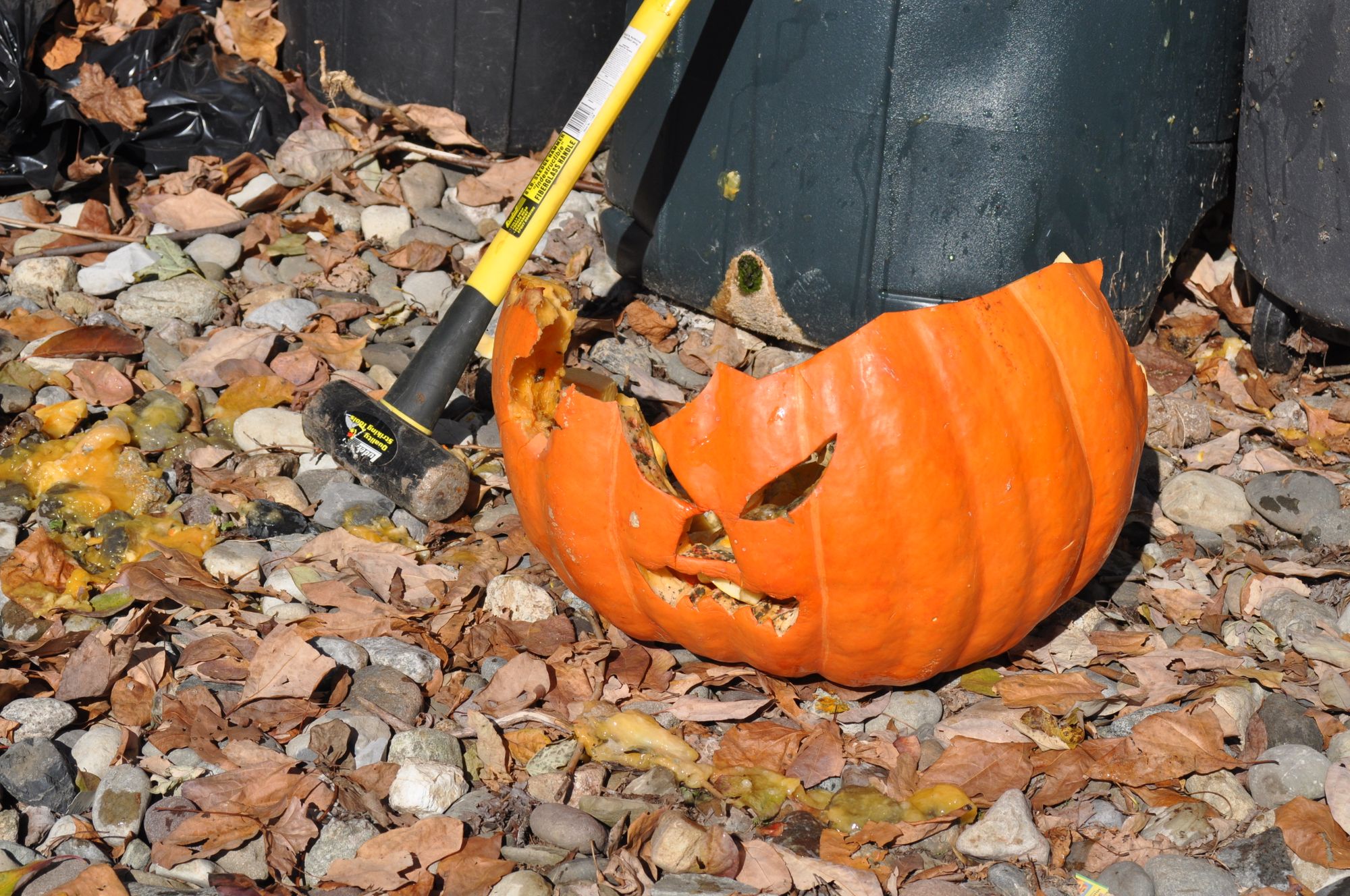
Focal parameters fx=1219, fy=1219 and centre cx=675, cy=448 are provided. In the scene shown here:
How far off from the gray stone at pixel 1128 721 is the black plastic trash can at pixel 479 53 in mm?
2865

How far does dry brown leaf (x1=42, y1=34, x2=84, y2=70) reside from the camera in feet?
13.9

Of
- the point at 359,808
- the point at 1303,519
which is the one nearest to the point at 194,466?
the point at 359,808

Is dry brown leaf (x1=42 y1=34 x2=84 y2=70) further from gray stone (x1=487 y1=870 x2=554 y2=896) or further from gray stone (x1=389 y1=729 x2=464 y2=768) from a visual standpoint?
gray stone (x1=487 y1=870 x2=554 y2=896)

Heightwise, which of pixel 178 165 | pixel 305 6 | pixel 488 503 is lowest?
pixel 488 503

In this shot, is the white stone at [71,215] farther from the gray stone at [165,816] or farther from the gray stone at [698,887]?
the gray stone at [698,887]

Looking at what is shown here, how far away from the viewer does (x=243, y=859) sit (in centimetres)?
193

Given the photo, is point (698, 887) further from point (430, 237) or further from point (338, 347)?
point (430, 237)

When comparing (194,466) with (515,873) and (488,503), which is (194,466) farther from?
(515,873)

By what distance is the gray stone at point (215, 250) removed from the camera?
3658 mm

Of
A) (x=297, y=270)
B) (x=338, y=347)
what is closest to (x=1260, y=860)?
(x=338, y=347)

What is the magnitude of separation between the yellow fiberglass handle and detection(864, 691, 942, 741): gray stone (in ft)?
4.48

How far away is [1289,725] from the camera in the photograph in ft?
7.28

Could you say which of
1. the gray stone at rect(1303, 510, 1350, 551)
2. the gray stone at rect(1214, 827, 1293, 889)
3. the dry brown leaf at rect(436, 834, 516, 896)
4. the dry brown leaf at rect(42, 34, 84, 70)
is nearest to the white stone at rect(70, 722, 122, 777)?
the dry brown leaf at rect(436, 834, 516, 896)

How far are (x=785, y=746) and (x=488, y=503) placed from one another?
103 centimetres
